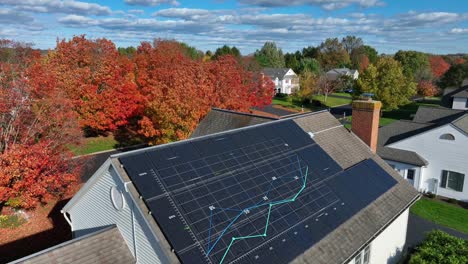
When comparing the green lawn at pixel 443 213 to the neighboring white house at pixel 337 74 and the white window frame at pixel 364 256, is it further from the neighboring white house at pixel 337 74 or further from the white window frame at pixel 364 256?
the neighboring white house at pixel 337 74

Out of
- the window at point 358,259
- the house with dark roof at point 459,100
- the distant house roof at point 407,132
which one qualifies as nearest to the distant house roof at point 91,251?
the window at point 358,259

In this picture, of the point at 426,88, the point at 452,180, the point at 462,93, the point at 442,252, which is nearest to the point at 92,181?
the point at 442,252

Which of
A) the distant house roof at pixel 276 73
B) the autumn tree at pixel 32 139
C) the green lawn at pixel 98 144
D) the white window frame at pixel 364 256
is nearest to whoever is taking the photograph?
the white window frame at pixel 364 256

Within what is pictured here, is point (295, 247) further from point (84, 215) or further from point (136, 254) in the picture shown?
point (84, 215)

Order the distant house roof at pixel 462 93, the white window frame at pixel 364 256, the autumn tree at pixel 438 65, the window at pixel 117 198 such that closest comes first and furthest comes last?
the window at pixel 117 198 → the white window frame at pixel 364 256 → the distant house roof at pixel 462 93 → the autumn tree at pixel 438 65

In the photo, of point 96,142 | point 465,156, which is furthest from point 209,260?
point 96,142

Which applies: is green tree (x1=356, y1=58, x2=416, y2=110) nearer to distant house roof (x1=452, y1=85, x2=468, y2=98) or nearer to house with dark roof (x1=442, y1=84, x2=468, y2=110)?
house with dark roof (x1=442, y1=84, x2=468, y2=110)

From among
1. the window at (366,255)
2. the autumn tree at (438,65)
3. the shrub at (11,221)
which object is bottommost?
the shrub at (11,221)
